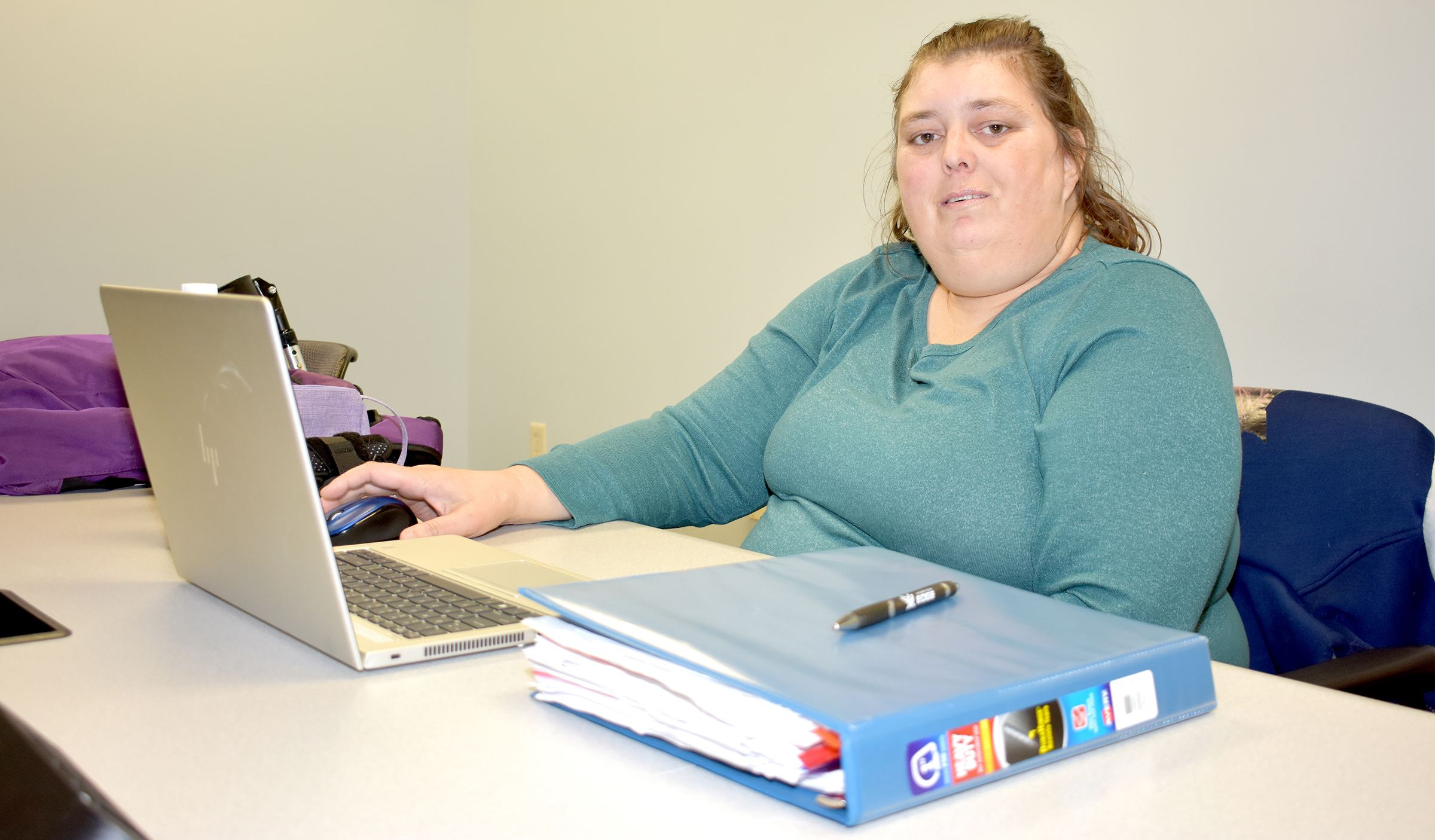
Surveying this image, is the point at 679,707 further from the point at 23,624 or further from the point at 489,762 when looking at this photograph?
the point at 23,624

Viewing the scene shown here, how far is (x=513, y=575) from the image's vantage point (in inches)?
35.9

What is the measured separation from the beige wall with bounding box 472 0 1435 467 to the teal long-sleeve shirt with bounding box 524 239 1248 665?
0.65 m

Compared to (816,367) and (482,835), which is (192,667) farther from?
(816,367)

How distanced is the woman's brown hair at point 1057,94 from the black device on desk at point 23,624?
1038 millimetres

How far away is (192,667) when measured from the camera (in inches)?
26.6

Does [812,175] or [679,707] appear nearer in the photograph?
[679,707]

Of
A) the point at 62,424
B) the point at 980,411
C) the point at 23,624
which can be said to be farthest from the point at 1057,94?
the point at 62,424

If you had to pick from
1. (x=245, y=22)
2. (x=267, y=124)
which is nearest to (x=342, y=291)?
(x=267, y=124)

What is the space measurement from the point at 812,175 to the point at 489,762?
2.00 meters

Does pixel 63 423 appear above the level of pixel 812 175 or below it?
below

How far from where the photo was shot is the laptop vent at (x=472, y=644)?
0.71m

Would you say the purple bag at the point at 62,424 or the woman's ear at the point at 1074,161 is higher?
the woman's ear at the point at 1074,161

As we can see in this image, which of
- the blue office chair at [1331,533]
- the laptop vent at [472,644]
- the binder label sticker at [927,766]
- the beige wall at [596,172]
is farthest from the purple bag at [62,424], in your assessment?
the beige wall at [596,172]

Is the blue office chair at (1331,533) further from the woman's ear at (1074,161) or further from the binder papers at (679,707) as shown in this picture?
the binder papers at (679,707)
